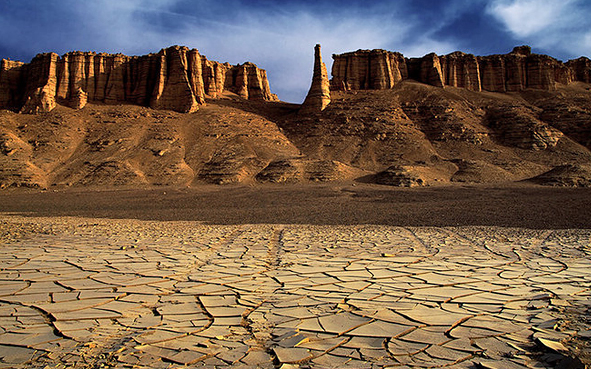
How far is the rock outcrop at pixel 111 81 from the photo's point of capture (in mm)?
48219

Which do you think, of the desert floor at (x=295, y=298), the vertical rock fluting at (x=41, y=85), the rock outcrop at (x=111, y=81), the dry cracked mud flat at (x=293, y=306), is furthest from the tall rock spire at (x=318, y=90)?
the dry cracked mud flat at (x=293, y=306)

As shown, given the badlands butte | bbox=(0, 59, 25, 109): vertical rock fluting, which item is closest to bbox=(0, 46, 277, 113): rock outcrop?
bbox=(0, 59, 25, 109): vertical rock fluting

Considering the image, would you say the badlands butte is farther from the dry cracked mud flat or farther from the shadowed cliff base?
the dry cracked mud flat

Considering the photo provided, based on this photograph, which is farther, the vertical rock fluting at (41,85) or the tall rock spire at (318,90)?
the tall rock spire at (318,90)

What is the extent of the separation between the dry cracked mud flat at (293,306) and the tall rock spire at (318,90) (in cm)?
4080

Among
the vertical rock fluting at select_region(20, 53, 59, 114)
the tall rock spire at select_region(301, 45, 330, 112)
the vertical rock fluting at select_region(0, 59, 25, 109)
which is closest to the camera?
the vertical rock fluting at select_region(20, 53, 59, 114)

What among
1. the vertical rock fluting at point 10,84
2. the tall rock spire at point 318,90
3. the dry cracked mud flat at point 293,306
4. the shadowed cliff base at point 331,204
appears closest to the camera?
the dry cracked mud flat at point 293,306

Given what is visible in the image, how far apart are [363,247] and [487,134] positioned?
3920 centimetres

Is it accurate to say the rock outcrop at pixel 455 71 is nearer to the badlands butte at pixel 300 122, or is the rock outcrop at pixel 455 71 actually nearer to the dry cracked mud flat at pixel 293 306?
the badlands butte at pixel 300 122

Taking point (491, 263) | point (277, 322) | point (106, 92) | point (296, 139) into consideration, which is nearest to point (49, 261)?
point (277, 322)

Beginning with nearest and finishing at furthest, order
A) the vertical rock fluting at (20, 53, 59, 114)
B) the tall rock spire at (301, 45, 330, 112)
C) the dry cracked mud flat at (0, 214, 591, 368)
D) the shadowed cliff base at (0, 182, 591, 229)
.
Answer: the dry cracked mud flat at (0, 214, 591, 368)
the shadowed cliff base at (0, 182, 591, 229)
the vertical rock fluting at (20, 53, 59, 114)
the tall rock spire at (301, 45, 330, 112)

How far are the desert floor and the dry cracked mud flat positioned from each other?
20 mm

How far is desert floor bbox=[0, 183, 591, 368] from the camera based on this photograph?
323cm

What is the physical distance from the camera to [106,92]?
50656 millimetres
